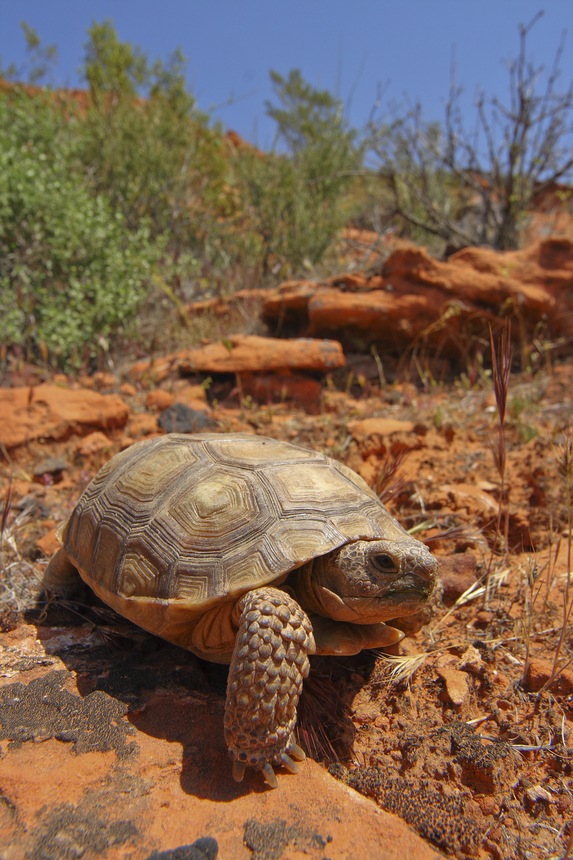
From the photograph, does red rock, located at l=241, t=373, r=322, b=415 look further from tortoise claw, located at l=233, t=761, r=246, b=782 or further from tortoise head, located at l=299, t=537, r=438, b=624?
tortoise claw, located at l=233, t=761, r=246, b=782

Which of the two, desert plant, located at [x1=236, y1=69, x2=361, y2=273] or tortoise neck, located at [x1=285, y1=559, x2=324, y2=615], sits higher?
desert plant, located at [x1=236, y1=69, x2=361, y2=273]

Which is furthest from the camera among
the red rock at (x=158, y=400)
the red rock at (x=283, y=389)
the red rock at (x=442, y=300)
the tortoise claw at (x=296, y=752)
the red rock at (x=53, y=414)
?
the red rock at (x=442, y=300)

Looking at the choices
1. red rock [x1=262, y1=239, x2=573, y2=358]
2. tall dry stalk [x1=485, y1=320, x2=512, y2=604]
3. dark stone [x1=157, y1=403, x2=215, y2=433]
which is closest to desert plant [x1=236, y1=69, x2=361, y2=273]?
red rock [x1=262, y1=239, x2=573, y2=358]

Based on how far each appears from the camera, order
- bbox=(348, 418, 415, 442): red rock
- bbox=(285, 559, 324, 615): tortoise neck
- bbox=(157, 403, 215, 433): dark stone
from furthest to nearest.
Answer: bbox=(157, 403, 215, 433): dark stone
bbox=(348, 418, 415, 442): red rock
bbox=(285, 559, 324, 615): tortoise neck

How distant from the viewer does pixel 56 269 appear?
20.5 feet

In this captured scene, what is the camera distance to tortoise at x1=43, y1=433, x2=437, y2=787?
1738mm

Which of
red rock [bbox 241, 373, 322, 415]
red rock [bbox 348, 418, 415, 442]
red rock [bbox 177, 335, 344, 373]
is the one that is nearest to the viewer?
red rock [bbox 348, 418, 415, 442]

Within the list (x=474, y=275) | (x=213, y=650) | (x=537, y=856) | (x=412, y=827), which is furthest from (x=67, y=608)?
(x=474, y=275)

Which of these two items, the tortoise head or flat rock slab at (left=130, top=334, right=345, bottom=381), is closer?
the tortoise head

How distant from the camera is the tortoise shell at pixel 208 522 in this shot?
6.42ft

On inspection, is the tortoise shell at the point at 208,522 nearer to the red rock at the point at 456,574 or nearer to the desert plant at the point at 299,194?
the red rock at the point at 456,574

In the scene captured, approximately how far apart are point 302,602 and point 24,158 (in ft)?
20.0

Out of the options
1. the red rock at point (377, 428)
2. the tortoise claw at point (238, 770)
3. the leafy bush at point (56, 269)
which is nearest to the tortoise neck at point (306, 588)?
the tortoise claw at point (238, 770)

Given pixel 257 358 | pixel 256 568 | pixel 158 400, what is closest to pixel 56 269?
pixel 158 400
